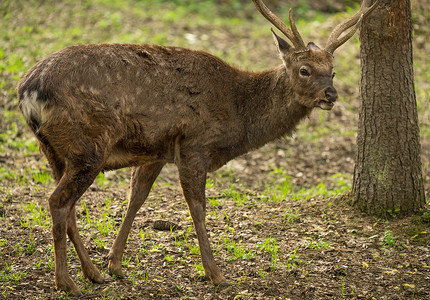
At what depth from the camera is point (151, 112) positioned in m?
5.90

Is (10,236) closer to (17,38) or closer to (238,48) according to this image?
(17,38)

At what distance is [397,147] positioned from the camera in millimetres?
7016

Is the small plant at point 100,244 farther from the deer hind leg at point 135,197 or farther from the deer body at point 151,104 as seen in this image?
the deer body at point 151,104

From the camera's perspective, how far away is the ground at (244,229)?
5.81 metres

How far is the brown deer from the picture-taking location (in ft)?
17.6

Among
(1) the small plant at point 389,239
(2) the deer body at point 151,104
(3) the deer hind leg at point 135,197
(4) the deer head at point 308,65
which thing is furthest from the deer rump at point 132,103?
(1) the small plant at point 389,239

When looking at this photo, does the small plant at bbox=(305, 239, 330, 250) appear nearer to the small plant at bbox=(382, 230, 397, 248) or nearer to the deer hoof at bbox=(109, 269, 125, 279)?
the small plant at bbox=(382, 230, 397, 248)

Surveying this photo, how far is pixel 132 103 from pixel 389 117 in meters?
3.22

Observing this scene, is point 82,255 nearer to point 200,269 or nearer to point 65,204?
point 65,204

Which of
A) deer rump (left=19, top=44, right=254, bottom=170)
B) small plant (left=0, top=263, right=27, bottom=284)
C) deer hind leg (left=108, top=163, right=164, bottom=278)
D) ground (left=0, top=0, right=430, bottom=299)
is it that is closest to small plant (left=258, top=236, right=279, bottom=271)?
ground (left=0, top=0, right=430, bottom=299)

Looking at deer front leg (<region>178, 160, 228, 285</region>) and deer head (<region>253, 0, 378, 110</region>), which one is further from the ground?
deer head (<region>253, 0, 378, 110</region>)

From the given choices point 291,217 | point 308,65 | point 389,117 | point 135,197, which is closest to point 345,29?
point 308,65

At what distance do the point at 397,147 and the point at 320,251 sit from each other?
1.65m

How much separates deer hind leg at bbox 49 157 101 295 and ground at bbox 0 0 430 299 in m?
0.14
